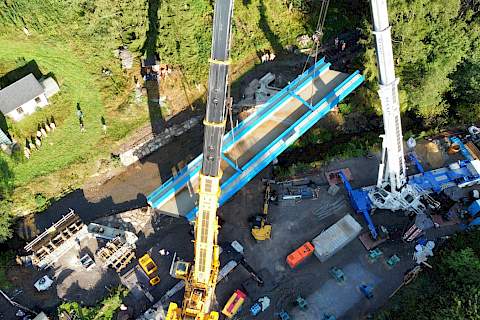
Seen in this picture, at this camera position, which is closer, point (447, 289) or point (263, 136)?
point (447, 289)

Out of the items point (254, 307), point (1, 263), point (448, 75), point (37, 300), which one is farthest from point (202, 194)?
point (448, 75)

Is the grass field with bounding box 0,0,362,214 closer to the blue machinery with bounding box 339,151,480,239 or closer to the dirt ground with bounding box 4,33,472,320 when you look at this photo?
the dirt ground with bounding box 4,33,472,320

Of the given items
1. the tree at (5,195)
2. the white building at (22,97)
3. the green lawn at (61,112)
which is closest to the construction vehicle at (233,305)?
the tree at (5,195)

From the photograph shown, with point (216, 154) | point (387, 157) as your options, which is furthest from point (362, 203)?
point (216, 154)

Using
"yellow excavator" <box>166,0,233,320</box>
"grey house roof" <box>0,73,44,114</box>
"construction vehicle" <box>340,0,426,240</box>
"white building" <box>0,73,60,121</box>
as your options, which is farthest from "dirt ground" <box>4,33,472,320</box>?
"grey house roof" <box>0,73,44,114</box>

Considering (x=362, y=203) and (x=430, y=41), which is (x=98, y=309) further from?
(x=430, y=41)

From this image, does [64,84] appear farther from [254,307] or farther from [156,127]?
[254,307]

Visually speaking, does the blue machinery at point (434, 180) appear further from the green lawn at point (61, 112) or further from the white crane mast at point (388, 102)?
the green lawn at point (61, 112)

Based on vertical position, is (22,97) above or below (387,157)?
above
